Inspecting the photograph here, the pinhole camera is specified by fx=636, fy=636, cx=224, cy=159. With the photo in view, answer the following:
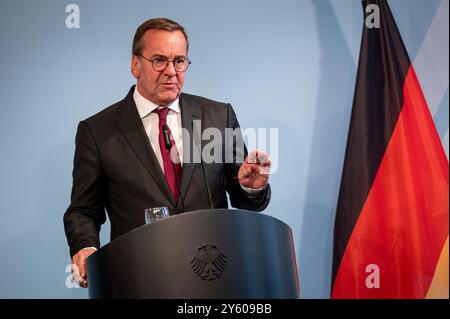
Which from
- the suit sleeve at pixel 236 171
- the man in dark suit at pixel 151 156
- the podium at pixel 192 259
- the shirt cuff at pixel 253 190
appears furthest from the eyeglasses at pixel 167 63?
the podium at pixel 192 259

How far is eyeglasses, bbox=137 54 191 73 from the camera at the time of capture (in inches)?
104

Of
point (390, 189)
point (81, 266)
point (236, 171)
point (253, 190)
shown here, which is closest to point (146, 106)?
point (236, 171)

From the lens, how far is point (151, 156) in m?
2.51

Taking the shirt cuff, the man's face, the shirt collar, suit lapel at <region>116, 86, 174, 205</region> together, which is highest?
the man's face

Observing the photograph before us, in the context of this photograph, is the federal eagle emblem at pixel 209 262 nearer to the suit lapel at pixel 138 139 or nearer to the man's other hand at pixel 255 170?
the man's other hand at pixel 255 170

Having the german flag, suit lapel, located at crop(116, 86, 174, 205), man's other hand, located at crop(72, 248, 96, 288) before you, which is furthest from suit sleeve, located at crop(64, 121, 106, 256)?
the german flag

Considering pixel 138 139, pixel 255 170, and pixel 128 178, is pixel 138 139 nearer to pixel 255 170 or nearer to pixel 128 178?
pixel 128 178

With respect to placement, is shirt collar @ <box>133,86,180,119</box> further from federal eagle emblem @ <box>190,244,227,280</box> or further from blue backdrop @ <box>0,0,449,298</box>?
federal eagle emblem @ <box>190,244,227,280</box>

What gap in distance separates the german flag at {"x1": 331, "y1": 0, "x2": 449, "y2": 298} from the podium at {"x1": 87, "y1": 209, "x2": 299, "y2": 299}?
1.51 metres

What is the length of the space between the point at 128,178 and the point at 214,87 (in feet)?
3.67

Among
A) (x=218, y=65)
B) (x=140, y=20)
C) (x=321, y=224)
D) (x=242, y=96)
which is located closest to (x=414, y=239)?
(x=321, y=224)
